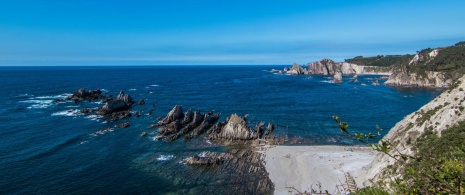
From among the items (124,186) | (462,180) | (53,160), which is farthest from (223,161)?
(462,180)

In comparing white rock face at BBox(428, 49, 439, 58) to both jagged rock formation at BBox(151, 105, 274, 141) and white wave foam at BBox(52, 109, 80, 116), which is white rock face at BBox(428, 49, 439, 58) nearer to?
jagged rock formation at BBox(151, 105, 274, 141)

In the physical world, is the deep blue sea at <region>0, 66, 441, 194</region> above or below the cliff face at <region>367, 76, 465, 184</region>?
below

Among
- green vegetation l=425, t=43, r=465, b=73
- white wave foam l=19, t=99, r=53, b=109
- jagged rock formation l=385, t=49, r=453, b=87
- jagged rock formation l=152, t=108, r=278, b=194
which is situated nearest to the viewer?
jagged rock formation l=152, t=108, r=278, b=194

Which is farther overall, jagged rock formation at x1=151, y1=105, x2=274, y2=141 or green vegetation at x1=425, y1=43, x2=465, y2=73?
green vegetation at x1=425, y1=43, x2=465, y2=73

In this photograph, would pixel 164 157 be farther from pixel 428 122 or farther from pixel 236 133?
pixel 428 122

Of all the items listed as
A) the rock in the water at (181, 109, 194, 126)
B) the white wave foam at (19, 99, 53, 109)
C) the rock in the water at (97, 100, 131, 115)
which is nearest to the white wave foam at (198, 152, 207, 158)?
the rock in the water at (181, 109, 194, 126)

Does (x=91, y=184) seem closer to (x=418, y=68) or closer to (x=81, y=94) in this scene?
(x=81, y=94)
